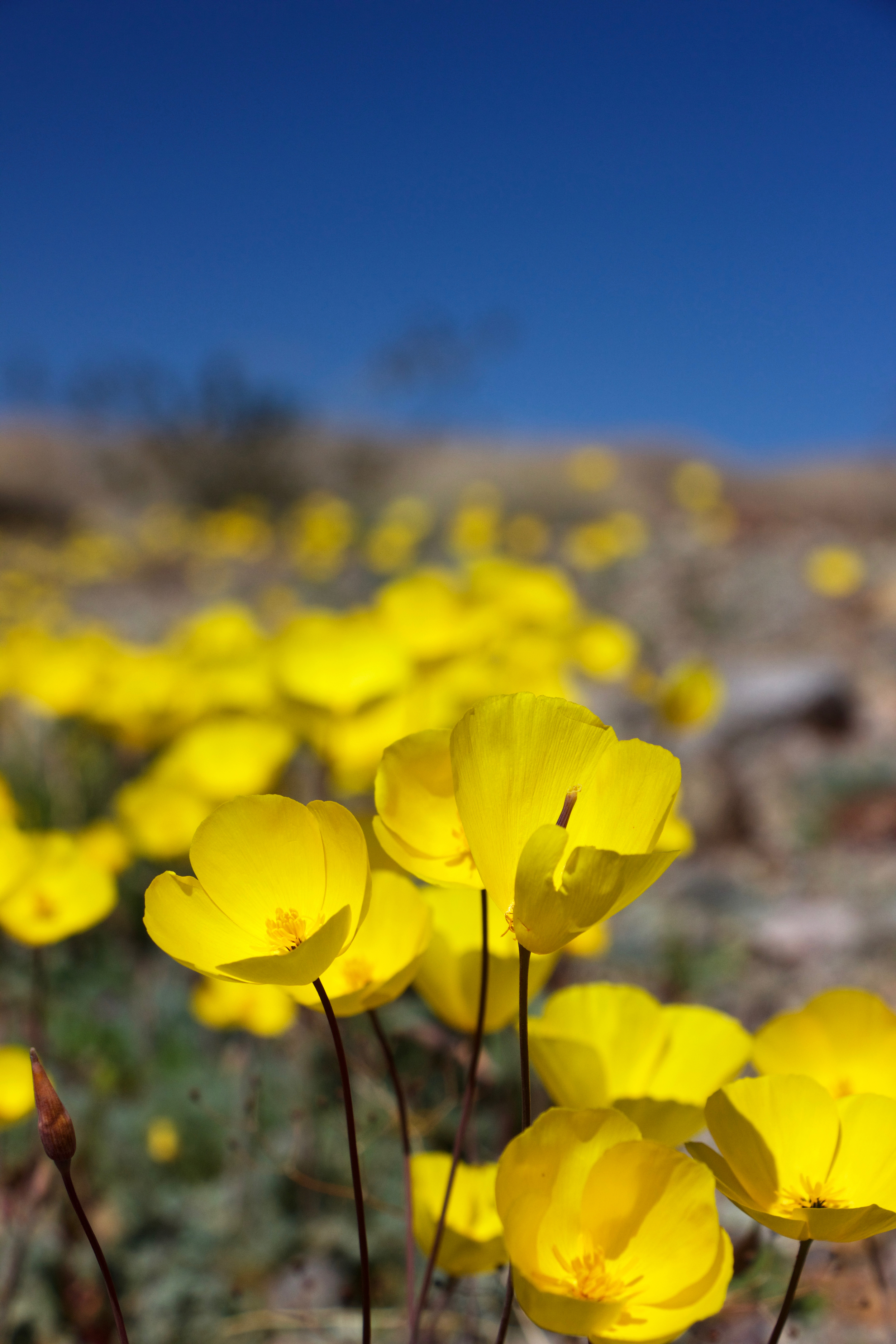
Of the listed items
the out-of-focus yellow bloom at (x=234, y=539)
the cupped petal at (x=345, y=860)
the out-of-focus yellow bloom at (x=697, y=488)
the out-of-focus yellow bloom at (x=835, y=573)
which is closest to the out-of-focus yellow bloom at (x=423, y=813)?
the cupped petal at (x=345, y=860)

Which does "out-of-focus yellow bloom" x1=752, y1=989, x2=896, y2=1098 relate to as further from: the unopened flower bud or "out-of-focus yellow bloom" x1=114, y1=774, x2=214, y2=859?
"out-of-focus yellow bloom" x1=114, y1=774, x2=214, y2=859

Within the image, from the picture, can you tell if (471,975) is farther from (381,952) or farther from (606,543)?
(606,543)

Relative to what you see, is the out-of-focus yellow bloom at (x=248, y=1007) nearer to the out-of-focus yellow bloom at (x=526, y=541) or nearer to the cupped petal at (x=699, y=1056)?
the cupped petal at (x=699, y=1056)

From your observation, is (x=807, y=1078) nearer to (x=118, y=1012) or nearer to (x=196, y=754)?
(x=196, y=754)

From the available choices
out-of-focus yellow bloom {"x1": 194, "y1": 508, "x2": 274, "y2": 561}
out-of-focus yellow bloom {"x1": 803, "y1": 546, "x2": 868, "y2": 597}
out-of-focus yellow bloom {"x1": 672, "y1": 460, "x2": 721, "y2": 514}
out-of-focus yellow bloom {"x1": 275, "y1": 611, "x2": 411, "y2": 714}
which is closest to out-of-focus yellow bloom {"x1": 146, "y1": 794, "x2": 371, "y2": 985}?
out-of-focus yellow bloom {"x1": 275, "y1": 611, "x2": 411, "y2": 714}

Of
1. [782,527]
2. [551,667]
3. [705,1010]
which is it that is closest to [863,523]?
[782,527]

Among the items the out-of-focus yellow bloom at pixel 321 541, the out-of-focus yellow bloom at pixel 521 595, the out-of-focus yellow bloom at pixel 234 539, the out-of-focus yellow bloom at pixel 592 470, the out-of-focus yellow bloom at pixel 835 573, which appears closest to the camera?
the out-of-focus yellow bloom at pixel 521 595
